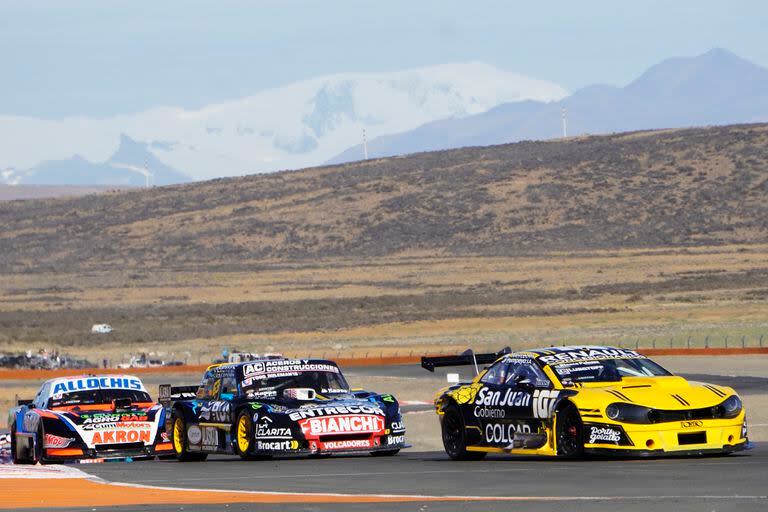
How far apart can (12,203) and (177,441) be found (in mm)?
153916

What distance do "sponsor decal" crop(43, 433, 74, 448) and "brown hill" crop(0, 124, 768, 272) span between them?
334 feet

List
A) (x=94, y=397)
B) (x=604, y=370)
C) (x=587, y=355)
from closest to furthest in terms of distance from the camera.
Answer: (x=604, y=370) < (x=587, y=355) < (x=94, y=397)

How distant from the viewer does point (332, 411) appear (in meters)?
20.7

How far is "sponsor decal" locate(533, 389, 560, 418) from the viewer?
18.1 metres

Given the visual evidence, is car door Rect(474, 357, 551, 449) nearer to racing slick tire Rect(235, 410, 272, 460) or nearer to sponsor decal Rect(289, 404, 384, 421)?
sponsor decal Rect(289, 404, 384, 421)

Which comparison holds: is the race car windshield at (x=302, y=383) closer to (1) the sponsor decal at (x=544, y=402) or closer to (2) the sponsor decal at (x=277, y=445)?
(2) the sponsor decal at (x=277, y=445)

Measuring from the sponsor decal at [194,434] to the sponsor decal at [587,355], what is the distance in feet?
17.4

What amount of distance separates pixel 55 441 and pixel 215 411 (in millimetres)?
2502

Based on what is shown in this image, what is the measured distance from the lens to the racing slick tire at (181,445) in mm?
22266

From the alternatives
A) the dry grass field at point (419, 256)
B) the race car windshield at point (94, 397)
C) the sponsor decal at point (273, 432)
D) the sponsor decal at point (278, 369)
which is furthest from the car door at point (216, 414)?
the dry grass field at point (419, 256)

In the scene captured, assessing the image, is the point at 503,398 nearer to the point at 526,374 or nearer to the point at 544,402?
the point at 526,374

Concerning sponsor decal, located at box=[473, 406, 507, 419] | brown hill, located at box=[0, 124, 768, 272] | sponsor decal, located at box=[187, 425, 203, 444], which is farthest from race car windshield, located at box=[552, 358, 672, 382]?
brown hill, located at box=[0, 124, 768, 272]

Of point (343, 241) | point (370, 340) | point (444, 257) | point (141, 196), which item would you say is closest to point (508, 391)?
point (370, 340)

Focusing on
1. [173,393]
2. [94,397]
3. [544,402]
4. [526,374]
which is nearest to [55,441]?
[94,397]
